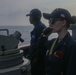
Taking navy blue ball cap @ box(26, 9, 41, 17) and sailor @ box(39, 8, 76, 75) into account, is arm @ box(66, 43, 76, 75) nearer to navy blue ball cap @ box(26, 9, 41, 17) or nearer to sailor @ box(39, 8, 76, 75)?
sailor @ box(39, 8, 76, 75)

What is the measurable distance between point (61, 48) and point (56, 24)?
1.01 feet

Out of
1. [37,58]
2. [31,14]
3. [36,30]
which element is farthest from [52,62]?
[31,14]

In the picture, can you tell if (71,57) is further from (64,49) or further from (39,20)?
(39,20)

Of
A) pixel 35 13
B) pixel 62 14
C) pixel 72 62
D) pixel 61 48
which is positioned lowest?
pixel 72 62

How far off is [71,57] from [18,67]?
0.69 meters

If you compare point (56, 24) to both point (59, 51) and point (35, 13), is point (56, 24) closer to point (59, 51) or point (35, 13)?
point (59, 51)

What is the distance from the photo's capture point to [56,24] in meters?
3.31

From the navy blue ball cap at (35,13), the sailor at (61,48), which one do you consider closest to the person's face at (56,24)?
the sailor at (61,48)

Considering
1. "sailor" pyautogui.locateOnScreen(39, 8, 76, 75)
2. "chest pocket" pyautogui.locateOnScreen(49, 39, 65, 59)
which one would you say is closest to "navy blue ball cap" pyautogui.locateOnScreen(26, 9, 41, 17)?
"sailor" pyautogui.locateOnScreen(39, 8, 76, 75)

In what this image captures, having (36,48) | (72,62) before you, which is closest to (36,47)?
(36,48)

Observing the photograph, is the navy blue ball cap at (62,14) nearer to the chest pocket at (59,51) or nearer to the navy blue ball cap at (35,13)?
the chest pocket at (59,51)

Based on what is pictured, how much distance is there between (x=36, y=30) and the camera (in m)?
5.04

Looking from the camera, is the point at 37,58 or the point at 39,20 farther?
the point at 39,20

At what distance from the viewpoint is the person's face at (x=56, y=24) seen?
3287 mm
